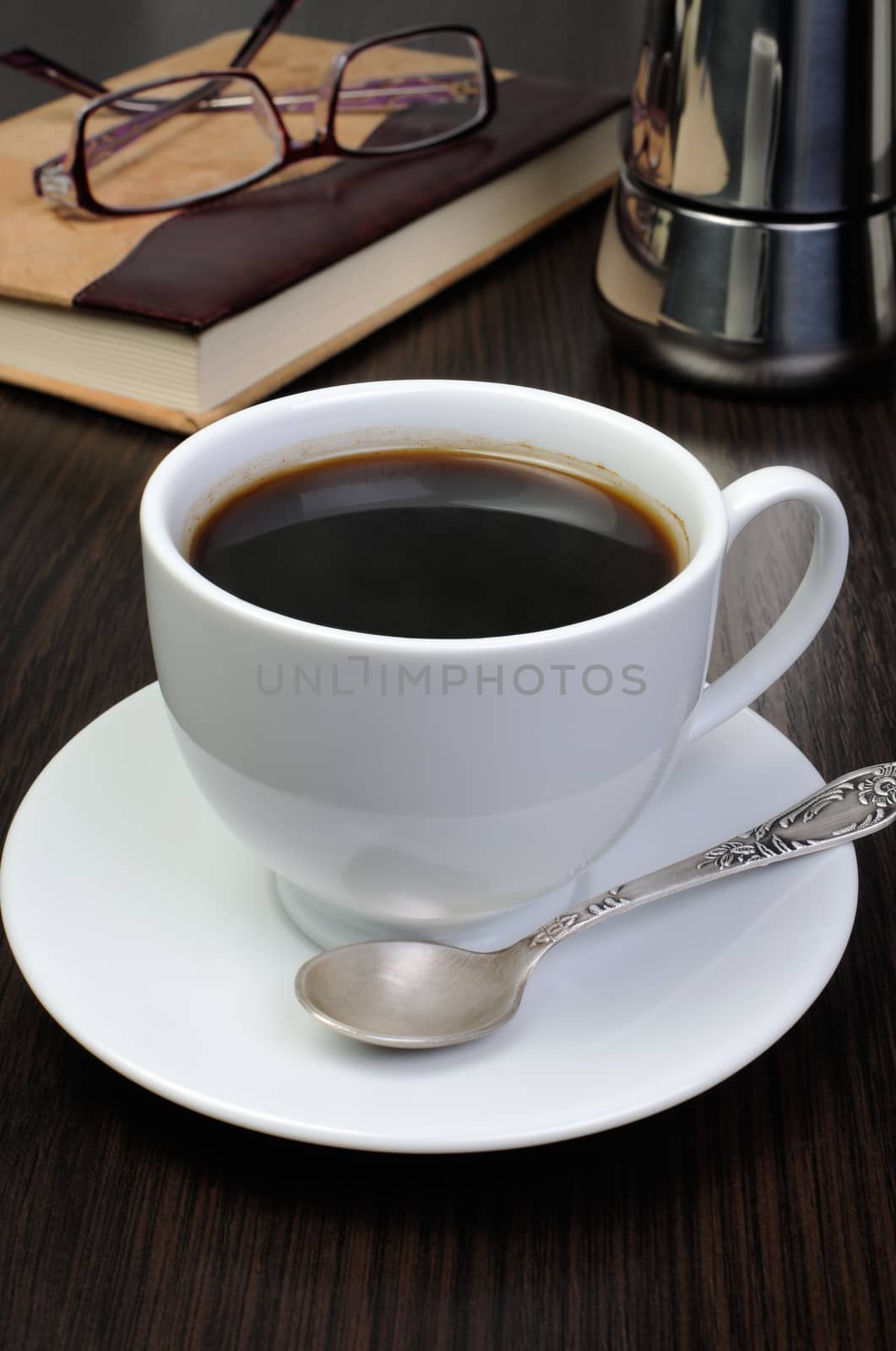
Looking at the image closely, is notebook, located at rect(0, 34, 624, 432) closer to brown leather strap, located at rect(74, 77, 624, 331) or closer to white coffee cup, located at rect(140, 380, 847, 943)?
brown leather strap, located at rect(74, 77, 624, 331)

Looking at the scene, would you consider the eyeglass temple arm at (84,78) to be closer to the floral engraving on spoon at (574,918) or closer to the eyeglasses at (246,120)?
the eyeglasses at (246,120)

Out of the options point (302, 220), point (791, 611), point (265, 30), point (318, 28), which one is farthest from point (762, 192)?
point (318, 28)

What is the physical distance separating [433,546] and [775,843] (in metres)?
0.18

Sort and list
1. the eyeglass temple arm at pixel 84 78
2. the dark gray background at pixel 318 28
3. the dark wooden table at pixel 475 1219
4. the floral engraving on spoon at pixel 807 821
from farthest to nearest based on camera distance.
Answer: the dark gray background at pixel 318 28 → the eyeglass temple arm at pixel 84 78 → the floral engraving on spoon at pixel 807 821 → the dark wooden table at pixel 475 1219

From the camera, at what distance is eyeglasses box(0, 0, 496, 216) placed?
1096 mm

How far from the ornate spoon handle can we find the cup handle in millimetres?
48

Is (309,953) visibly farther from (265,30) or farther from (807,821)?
(265,30)

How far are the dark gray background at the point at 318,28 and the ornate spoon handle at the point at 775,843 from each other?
1301mm

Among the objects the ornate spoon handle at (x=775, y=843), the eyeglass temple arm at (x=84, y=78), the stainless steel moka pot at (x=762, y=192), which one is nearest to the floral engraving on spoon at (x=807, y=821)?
the ornate spoon handle at (x=775, y=843)

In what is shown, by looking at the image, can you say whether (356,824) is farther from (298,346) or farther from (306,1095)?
(298,346)

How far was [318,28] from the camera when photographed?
187 cm

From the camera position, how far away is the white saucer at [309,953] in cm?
44

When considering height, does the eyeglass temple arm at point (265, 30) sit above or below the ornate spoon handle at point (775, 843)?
above

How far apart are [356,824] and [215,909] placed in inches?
3.8
